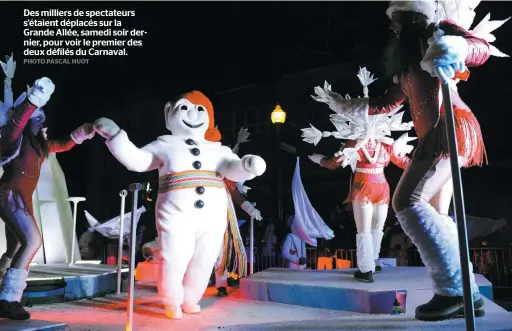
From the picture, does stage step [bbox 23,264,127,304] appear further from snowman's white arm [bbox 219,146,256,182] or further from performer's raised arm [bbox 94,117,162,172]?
snowman's white arm [bbox 219,146,256,182]

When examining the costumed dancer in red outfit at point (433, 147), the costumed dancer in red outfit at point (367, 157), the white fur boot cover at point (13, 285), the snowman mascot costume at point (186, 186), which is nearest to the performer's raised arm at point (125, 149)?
the snowman mascot costume at point (186, 186)

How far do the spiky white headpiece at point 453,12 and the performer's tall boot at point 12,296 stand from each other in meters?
2.74

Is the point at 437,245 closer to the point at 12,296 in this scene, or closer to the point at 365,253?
the point at 365,253

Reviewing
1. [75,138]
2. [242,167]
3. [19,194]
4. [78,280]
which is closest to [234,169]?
[242,167]

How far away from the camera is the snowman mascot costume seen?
10.5ft

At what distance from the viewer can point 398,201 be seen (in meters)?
2.37

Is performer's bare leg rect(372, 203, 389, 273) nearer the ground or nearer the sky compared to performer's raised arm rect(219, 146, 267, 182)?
nearer the ground

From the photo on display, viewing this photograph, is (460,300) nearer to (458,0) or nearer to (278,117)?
(458,0)

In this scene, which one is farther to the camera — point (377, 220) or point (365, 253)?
point (377, 220)

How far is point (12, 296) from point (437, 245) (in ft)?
8.14

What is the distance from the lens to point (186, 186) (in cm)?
327

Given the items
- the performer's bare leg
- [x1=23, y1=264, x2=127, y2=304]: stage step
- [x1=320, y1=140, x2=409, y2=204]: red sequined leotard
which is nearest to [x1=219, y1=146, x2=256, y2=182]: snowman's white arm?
[x1=320, y1=140, x2=409, y2=204]: red sequined leotard

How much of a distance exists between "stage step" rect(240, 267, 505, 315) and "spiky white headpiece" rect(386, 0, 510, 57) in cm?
150

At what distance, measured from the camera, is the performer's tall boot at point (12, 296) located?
113 inches
